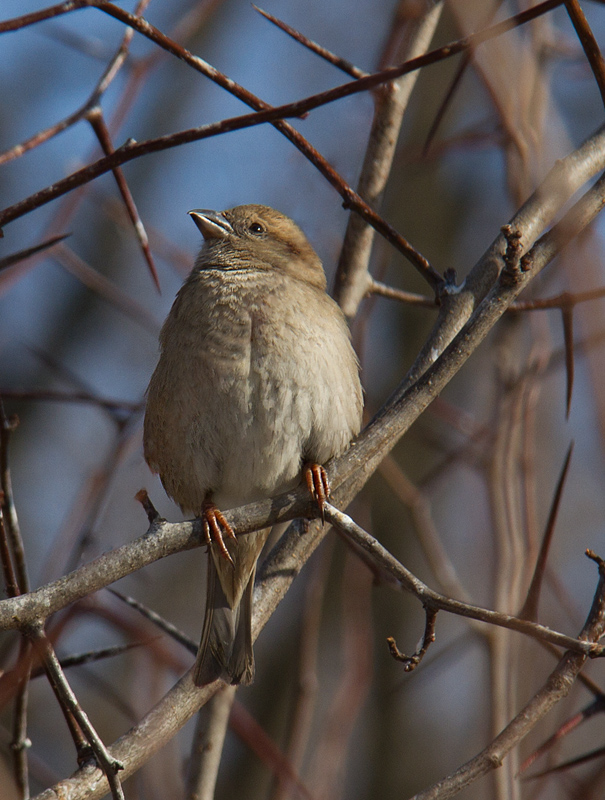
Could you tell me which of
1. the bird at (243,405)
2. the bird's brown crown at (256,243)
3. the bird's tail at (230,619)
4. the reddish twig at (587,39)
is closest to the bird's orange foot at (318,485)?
the bird at (243,405)

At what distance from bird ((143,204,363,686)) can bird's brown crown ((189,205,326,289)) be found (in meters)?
0.28

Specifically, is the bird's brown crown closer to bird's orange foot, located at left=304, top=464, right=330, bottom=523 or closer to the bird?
the bird

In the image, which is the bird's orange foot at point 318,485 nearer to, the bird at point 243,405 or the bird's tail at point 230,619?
the bird at point 243,405

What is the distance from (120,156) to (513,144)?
91.8 inches

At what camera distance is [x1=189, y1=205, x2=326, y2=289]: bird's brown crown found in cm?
419

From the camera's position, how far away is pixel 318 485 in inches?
114

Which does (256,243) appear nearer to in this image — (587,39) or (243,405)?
(243,405)

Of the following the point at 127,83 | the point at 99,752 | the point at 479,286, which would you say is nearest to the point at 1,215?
the point at 99,752

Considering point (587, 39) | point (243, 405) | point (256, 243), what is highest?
point (256, 243)

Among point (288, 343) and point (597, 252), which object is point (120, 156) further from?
point (288, 343)

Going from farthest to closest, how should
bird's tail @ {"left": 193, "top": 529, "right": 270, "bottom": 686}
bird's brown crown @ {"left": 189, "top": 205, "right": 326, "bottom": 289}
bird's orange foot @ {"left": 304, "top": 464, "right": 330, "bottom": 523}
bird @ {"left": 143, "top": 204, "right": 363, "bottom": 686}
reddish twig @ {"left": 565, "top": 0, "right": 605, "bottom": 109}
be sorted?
1. bird's brown crown @ {"left": 189, "top": 205, "right": 326, "bottom": 289}
2. bird @ {"left": 143, "top": 204, "right": 363, "bottom": 686}
3. bird's tail @ {"left": 193, "top": 529, "right": 270, "bottom": 686}
4. bird's orange foot @ {"left": 304, "top": 464, "right": 330, "bottom": 523}
5. reddish twig @ {"left": 565, "top": 0, "right": 605, "bottom": 109}

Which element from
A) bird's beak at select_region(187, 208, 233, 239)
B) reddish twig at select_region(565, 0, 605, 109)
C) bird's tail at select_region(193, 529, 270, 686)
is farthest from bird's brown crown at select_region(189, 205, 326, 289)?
reddish twig at select_region(565, 0, 605, 109)

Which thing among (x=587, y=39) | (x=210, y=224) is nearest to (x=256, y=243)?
(x=210, y=224)

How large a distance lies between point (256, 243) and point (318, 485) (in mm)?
1831
